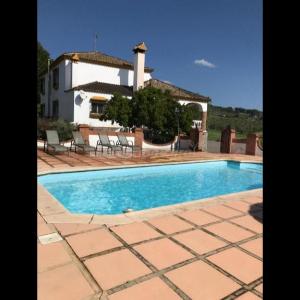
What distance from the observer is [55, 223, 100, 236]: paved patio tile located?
4.30 meters

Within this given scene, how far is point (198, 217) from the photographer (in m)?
5.23

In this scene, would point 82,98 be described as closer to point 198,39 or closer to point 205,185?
point 198,39

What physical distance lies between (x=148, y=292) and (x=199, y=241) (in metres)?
1.50

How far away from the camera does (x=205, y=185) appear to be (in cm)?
1112

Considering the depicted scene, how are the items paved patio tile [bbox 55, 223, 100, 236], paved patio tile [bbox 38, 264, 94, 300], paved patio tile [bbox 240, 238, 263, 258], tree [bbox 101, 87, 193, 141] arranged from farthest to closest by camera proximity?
tree [bbox 101, 87, 193, 141] < paved patio tile [bbox 55, 223, 100, 236] < paved patio tile [bbox 240, 238, 263, 258] < paved patio tile [bbox 38, 264, 94, 300]

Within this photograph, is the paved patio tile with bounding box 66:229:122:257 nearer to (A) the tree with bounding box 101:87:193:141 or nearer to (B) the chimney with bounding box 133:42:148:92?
(A) the tree with bounding box 101:87:193:141

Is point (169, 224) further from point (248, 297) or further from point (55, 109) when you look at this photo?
point (55, 109)

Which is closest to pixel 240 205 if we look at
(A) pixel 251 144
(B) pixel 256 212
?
(B) pixel 256 212

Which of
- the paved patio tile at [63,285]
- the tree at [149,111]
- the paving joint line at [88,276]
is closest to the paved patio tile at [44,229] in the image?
the paving joint line at [88,276]

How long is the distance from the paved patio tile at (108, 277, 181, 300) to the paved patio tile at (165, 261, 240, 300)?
0.52 ft

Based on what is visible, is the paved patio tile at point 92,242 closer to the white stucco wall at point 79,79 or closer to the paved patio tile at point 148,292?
the paved patio tile at point 148,292

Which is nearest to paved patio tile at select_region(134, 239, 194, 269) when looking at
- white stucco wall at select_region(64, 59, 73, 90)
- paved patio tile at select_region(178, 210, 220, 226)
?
paved patio tile at select_region(178, 210, 220, 226)
